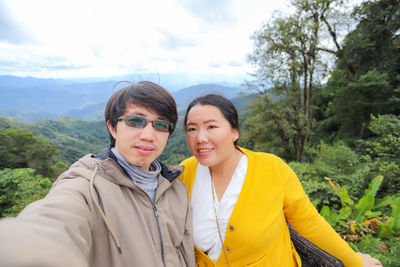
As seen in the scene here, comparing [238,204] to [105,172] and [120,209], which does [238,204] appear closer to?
[120,209]

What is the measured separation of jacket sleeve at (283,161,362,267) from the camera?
5.01 ft

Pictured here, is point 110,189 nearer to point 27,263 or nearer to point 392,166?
point 27,263

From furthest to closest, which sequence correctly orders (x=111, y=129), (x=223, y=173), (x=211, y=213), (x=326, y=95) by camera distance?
1. (x=326, y=95)
2. (x=223, y=173)
3. (x=211, y=213)
4. (x=111, y=129)

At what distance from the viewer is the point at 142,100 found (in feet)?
3.98

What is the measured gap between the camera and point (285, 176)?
1.53m

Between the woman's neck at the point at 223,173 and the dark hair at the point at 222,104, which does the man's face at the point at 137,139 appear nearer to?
the dark hair at the point at 222,104

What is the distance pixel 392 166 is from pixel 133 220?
21.0 feet

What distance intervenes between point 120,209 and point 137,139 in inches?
16.6

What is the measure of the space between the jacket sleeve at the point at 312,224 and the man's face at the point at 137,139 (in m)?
1.12

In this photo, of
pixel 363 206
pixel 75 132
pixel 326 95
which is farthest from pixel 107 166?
pixel 75 132

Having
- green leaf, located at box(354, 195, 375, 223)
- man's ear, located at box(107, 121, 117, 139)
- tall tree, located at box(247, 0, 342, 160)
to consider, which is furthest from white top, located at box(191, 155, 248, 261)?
tall tree, located at box(247, 0, 342, 160)

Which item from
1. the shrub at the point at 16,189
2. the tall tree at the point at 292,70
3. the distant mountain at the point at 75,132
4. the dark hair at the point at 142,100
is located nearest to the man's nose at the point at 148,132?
the dark hair at the point at 142,100

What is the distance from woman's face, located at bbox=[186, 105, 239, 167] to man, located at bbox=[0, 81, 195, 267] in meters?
0.21

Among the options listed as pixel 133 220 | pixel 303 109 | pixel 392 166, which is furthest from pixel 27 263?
pixel 303 109
